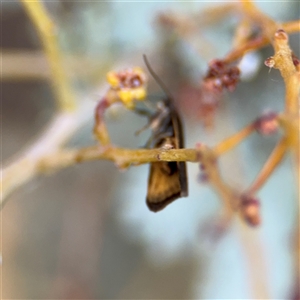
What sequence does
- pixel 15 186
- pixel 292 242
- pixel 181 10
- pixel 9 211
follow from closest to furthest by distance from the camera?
1. pixel 15 186
2. pixel 292 242
3. pixel 181 10
4. pixel 9 211

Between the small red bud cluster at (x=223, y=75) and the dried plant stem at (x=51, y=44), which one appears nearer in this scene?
the small red bud cluster at (x=223, y=75)

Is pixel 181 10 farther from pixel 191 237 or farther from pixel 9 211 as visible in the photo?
pixel 9 211

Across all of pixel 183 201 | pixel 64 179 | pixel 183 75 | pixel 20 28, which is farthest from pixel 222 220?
pixel 20 28

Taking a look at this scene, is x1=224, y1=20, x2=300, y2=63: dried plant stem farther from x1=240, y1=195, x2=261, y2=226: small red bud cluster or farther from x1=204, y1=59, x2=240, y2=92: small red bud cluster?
x1=240, y1=195, x2=261, y2=226: small red bud cluster

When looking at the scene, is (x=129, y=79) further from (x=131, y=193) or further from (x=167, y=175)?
(x=131, y=193)

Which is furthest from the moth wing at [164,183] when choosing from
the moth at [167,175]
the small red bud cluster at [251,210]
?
the small red bud cluster at [251,210]

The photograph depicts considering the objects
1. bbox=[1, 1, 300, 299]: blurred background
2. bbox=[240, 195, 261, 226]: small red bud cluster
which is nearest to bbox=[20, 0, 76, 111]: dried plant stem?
bbox=[1, 1, 300, 299]: blurred background

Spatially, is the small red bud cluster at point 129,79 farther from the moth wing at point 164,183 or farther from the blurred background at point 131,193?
the blurred background at point 131,193
